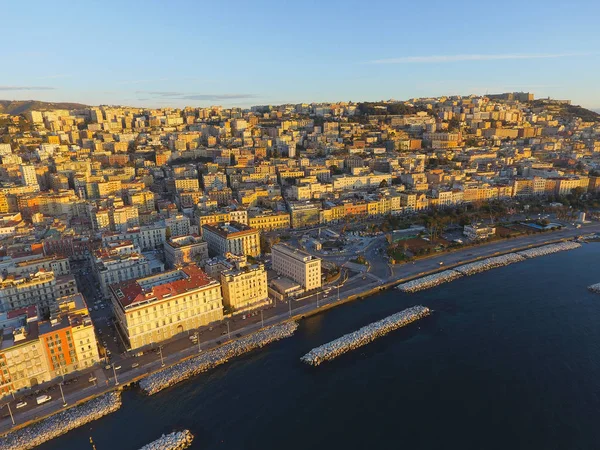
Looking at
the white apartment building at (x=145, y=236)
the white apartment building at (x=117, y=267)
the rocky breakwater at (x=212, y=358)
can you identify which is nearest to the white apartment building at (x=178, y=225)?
the white apartment building at (x=145, y=236)

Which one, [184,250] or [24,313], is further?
[184,250]

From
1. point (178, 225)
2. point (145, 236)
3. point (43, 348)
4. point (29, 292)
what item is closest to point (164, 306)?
point (43, 348)

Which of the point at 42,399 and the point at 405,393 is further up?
the point at 42,399

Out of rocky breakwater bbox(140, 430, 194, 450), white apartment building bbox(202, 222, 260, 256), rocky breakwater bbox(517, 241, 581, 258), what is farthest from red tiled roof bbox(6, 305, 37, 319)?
rocky breakwater bbox(517, 241, 581, 258)

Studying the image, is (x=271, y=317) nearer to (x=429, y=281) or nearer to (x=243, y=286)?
(x=243, y=286)

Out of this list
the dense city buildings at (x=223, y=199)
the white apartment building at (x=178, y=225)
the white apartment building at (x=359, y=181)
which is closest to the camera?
the dense city buildings at (x=223, y=199)

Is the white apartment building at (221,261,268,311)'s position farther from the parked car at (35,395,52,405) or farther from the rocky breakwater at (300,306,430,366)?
the parked car at (35,395,52,405)

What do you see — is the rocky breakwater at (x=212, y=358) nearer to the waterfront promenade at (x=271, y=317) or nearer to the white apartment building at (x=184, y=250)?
the waterfront promenade at (x=271, y=317)
